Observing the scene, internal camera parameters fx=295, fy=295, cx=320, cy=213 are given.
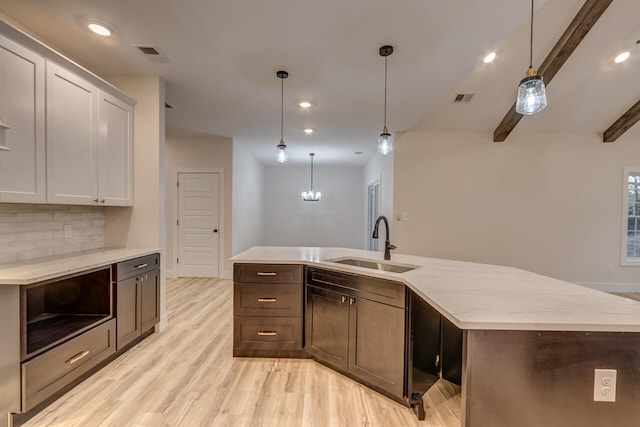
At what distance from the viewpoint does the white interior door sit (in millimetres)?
5484

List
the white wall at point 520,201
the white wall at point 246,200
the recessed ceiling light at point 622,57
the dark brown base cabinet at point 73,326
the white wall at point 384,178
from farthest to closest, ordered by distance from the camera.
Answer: the white wall at point 246,200 → the white wall at point 384,178 → the white wall at point 520,201 → the recessed ceiling light at point 622,57 → the dark brown base cabinet at point 73,326

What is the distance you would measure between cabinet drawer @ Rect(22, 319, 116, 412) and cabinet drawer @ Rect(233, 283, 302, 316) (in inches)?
40.8

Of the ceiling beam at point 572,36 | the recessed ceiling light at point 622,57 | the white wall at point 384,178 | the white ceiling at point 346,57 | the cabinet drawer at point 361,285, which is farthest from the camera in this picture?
the white wall at point 384,178

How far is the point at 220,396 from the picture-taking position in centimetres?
206

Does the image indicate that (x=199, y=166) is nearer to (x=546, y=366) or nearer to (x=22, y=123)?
(x=22, y=123)

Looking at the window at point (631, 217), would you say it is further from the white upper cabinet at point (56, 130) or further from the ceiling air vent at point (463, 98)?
the white upper cabinet at point (56, 130)

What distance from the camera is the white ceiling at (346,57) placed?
2133 millimetres

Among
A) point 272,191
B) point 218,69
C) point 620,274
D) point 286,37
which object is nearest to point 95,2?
point 218,69

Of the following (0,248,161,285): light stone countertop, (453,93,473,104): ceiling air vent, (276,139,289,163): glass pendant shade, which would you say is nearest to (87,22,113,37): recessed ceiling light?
(276,139,289,163): glass pendant shade

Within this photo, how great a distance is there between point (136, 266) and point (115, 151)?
114 cm

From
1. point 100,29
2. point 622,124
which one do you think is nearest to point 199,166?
point 100,29

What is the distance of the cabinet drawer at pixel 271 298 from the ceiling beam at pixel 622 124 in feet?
18.6

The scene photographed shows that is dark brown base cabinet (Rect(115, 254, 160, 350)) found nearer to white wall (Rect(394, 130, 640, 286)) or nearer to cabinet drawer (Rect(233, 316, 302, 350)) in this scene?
cabinet drawer (Rect(233, 316, 302, 350))

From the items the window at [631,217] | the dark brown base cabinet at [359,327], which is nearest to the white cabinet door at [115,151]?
the dark brown base cabinet at [359,327]
